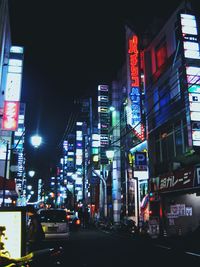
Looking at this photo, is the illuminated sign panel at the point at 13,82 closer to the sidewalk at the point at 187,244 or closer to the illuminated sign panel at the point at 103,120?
the sidewalk at the point at 187,244

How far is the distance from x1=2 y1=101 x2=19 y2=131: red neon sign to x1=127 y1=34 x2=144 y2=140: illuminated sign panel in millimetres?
10090

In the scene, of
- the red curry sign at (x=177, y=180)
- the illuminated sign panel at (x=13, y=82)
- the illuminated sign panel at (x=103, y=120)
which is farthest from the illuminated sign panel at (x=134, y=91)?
the illuminated sign panel at (x=103, y=120)

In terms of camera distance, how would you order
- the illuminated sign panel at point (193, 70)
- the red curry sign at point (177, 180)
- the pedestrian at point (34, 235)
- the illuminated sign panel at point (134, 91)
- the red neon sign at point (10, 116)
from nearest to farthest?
1. the pedestrian at point (34, 235)
2. the illuminated sign panel at point (193, 70)
3. the red curry sign at point (177, 180)
4. the red neon sign at point (10, 116)
5. the illuminated sign panel at point (134, 91)

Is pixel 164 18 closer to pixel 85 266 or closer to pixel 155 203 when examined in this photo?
pixel 155 203

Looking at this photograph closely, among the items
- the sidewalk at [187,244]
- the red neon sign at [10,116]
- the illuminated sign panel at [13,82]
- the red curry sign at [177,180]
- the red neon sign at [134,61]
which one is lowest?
the sidewalk at [187,244]

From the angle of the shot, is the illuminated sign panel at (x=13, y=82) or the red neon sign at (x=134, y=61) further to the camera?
the red neon sign at (x=134, y=61)

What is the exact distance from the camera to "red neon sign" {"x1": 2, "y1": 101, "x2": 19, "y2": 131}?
24.5m

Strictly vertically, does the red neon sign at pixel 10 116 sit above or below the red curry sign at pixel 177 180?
above

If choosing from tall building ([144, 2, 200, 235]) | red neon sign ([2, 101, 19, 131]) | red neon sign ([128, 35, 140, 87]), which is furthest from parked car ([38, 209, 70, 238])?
red neon sign ([128, 35, 140, 87])

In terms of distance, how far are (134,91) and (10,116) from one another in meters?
11.1

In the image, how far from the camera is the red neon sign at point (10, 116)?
24.5 metres

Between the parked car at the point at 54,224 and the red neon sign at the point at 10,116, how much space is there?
848cm

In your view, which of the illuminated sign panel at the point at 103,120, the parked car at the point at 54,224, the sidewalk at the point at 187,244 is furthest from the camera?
the illuminated sign panel at the point at 103,120

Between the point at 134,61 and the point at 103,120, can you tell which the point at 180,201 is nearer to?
the point at 134,61
